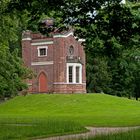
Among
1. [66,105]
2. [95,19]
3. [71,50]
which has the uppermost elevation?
[71,50]

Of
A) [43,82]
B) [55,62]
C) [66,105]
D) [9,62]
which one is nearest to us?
[9,62]

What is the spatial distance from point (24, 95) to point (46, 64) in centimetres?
648

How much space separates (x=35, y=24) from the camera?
13.0 meters

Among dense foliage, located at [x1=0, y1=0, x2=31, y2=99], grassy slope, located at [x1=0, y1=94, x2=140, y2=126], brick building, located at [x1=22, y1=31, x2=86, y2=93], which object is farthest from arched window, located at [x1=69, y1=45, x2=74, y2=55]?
dense foliage, located at [x1=0, y1=0, x2=31, y2=99]

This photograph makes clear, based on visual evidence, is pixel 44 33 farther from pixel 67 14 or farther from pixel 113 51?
pixel 113 51

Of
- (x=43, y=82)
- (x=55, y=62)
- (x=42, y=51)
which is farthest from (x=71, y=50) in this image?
(x=43, y=82)

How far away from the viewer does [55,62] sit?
6294 cm

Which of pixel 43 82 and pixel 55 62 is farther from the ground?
pixel 55 62

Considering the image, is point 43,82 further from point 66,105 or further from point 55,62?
point 66,105

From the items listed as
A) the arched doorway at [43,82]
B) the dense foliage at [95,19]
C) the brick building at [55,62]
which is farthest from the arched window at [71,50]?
the dense foliage at [95,19]

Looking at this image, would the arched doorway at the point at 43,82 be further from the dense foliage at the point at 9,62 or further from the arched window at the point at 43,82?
the dense foliage at the point at 9,62

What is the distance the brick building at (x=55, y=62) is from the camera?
62594 millimetres

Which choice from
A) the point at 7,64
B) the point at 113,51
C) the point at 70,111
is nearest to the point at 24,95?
the point at 70,111

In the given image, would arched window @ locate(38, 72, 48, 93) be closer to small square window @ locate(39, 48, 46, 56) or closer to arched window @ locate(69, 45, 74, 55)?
small square window @ locate(39, 48, 46, 56)
